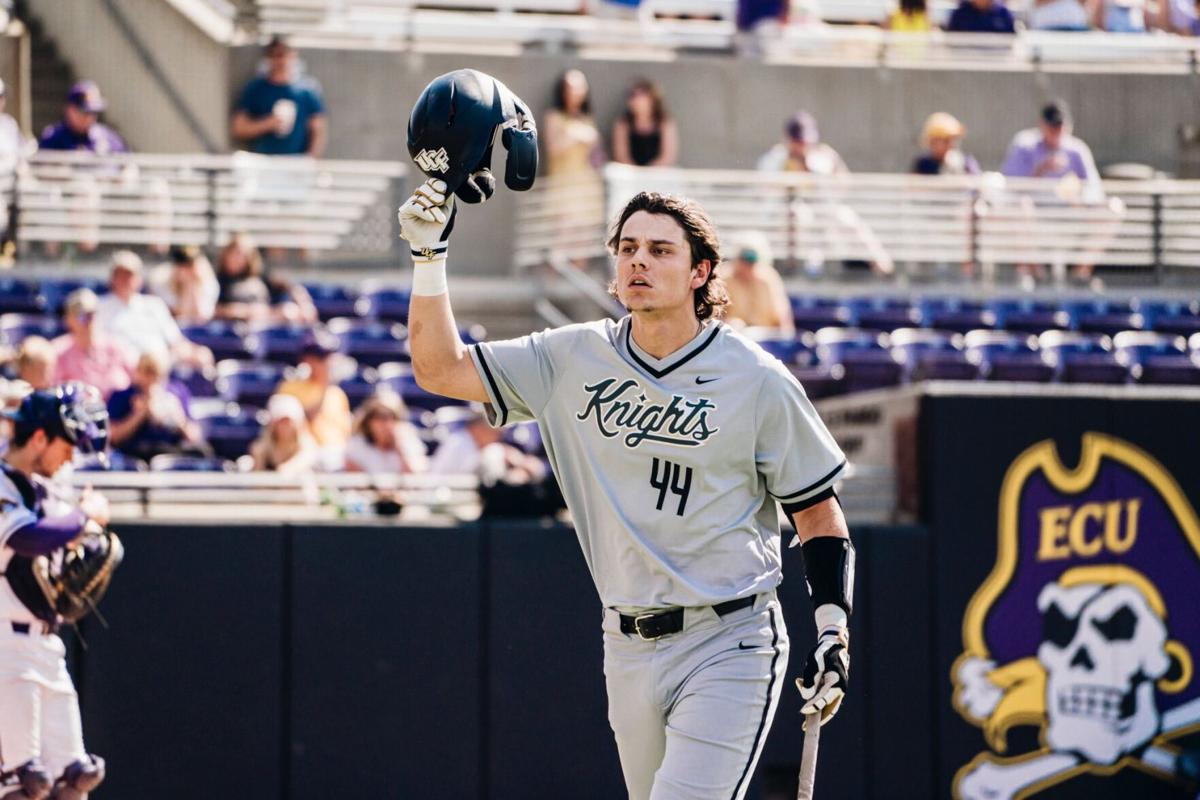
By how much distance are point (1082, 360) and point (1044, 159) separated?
2.90m

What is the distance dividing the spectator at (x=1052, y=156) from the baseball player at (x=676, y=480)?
32.7ft

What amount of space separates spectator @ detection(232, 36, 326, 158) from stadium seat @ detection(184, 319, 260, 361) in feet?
8.39

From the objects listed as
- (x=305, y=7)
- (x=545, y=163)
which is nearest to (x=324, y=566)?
(x=545, y=163)

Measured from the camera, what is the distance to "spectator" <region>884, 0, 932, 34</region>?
54.1ft

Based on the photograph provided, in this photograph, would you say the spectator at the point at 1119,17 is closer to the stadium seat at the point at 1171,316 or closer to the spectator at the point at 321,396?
the stadium seat at the point at 1171,316

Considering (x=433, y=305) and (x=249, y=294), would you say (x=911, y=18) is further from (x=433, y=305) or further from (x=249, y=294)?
(x=433, y=305)

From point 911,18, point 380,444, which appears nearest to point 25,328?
point 380,444

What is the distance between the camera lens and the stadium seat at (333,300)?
12.8 m

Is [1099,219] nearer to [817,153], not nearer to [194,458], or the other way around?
[817,153]

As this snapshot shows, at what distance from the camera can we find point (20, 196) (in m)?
13.2

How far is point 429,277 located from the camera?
A: 493cm

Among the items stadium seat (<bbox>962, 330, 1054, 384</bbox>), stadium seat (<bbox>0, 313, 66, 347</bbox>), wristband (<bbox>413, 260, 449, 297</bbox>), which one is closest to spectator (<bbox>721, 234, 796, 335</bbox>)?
stadium seat (<bbox>962, 330, 1054, 384</bbox>)

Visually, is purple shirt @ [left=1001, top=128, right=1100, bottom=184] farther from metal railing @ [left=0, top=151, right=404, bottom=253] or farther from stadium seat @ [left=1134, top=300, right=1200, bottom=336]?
metal railing @ [left=0, top=151, right=404, bottom=253]

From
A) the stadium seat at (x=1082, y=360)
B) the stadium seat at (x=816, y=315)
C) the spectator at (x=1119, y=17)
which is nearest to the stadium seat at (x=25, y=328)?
the stadium seat at (x=816, y=315)
